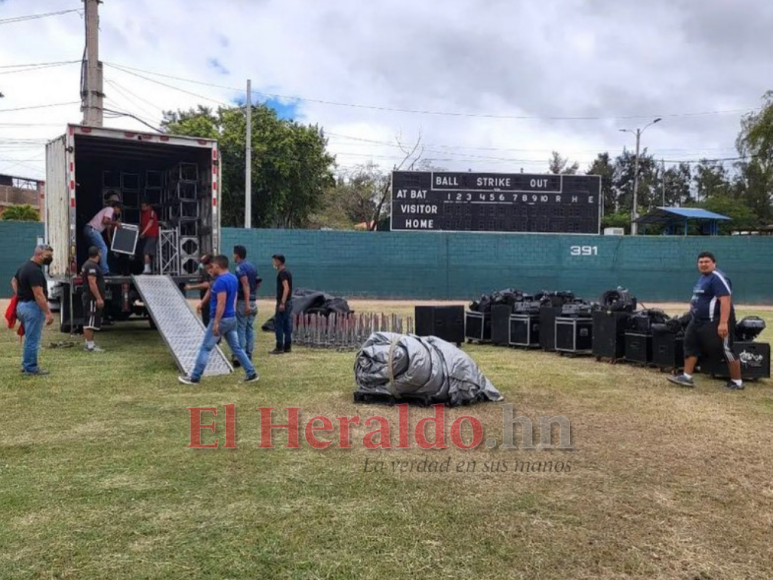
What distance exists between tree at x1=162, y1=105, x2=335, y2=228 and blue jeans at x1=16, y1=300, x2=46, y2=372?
85.4 ft

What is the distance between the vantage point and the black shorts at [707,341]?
8016 mm

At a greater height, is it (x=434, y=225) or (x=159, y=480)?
(x=434, y=225)

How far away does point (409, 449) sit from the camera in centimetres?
545

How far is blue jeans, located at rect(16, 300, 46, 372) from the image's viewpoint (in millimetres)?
8102

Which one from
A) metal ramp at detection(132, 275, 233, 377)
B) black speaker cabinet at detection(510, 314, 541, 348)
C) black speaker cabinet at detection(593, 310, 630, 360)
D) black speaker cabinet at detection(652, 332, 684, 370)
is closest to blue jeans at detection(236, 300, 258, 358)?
metal ramp at detection(132, 275, 233, 377)

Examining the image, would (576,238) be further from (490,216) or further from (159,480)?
(159,480)

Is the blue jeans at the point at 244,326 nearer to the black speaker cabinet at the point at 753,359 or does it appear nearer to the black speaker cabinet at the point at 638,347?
the black speaker cabinet at the point at 638,347

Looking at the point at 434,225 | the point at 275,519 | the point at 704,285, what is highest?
the point at 434,225

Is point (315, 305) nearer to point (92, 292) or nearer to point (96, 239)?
point (96, 239)

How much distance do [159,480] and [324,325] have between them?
6693 mm

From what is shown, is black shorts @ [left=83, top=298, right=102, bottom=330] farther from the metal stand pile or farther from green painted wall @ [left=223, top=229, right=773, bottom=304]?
green painted wall @ [left=223, top=229, right=773, bottom=304]

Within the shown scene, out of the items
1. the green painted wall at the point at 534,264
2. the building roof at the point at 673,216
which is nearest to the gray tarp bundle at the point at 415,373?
the green painted wall at the point at 534,264

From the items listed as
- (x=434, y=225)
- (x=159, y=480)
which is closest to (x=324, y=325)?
(x=159, y=480)

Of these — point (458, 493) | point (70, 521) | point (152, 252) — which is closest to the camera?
point (70, 521)
